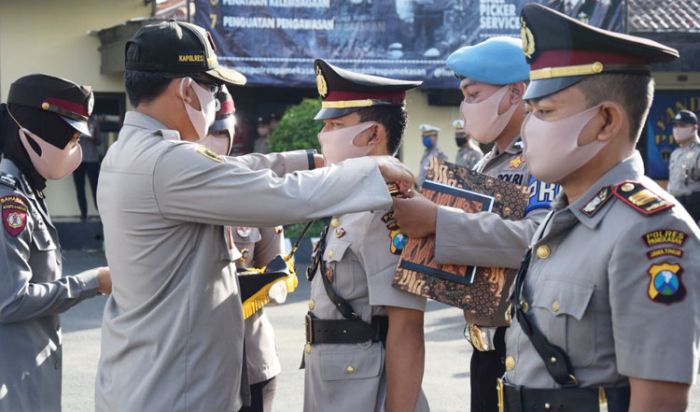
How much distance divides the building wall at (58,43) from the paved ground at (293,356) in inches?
279

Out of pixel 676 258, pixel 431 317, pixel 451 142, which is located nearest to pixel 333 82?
pixel 676 258

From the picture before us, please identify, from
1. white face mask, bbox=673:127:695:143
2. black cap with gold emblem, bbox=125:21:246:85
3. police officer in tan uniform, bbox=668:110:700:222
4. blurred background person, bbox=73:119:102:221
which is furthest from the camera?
blurred background person, bbox=73:119:102:221

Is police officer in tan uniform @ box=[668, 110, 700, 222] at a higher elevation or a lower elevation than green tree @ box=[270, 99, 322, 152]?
lower

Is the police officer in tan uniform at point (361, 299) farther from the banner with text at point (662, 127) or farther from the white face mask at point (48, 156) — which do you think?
the banner with text at point (662, 127)

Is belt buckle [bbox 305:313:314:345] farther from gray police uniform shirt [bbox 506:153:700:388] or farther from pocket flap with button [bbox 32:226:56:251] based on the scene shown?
pocket flap with button [bbox 32:226:56:251]

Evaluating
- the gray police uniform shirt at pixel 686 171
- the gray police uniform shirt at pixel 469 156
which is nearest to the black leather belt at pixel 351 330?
the gray police uniform shirt at pixel 686 171

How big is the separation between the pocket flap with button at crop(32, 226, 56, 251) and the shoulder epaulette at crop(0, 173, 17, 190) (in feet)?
0.67

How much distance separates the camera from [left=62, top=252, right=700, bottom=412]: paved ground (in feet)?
22.3

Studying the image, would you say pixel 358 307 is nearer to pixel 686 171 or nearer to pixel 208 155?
pixel 208 155

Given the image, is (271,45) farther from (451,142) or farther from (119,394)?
(119,394)

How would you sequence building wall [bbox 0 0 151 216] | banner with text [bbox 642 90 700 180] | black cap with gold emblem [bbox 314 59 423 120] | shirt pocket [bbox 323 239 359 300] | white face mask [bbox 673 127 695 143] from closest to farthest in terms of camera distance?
shirt pocket [bbox 323 239 359 300] < black cap with gold emblem [bbox 314 59 423 120] < white face mask [bbox 673 127 695 143] < building wall [bbox 0 0 151 216] < banner with text [bbox 642 90 700 180]

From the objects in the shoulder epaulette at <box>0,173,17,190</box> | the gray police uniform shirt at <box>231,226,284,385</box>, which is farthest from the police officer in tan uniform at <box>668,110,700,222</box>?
the shoulder epaulette at <box>0,173,17,190</box>

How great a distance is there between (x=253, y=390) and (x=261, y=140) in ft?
46.3

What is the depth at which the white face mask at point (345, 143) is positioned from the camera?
11.9ft
